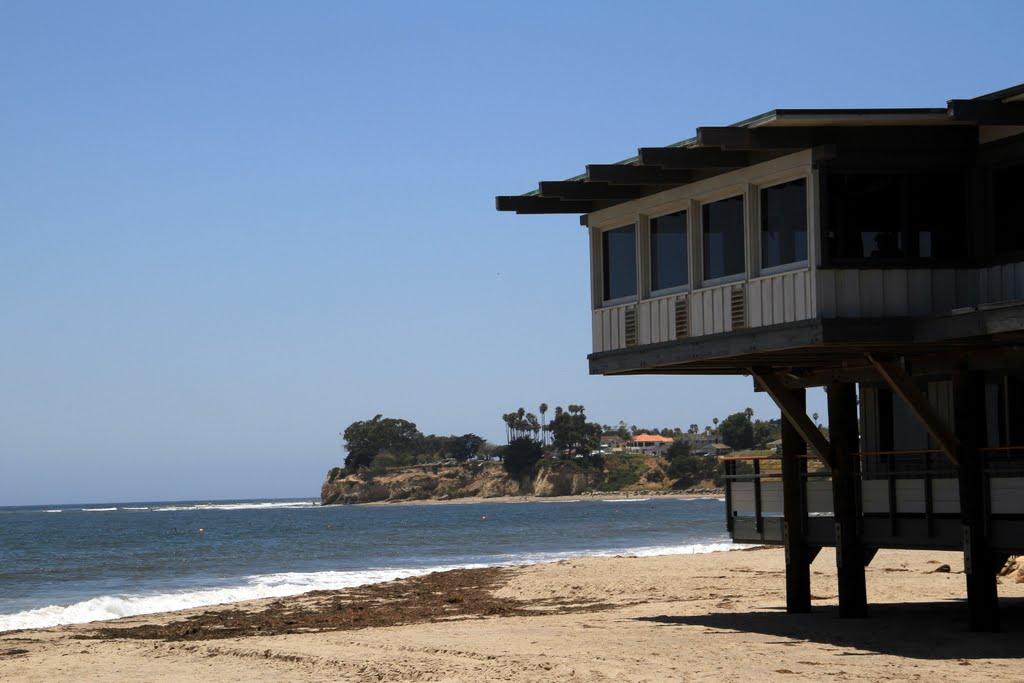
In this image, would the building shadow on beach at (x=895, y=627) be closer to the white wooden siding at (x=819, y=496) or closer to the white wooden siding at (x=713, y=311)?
the white wooden siding at (x=819, y=496)

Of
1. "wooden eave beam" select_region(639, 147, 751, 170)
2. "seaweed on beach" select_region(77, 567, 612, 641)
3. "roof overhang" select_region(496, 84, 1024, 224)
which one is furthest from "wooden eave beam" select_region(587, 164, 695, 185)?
"seaweed on beach" select_region(77, 567, 612, 641)

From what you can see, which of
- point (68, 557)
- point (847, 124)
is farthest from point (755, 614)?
point (68, 557)

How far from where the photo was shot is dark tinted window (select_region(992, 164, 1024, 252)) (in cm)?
1748

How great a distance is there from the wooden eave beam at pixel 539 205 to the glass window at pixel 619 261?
0.53 m

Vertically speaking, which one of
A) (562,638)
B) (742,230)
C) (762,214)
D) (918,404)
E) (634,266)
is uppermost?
(762,214)

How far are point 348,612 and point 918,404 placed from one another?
48.2 ft

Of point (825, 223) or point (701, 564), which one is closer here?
point (825, 223)

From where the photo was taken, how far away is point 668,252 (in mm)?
20656

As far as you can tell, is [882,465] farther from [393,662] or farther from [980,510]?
[393,662]

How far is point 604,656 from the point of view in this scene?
58.6ft

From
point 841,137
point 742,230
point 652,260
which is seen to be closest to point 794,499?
point 652,260

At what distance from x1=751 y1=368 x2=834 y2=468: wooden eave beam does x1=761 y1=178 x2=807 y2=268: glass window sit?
9.12 ft

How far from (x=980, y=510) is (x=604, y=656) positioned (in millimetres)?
5210

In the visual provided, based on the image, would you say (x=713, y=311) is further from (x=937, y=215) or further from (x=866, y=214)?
(x=937, y=215)
